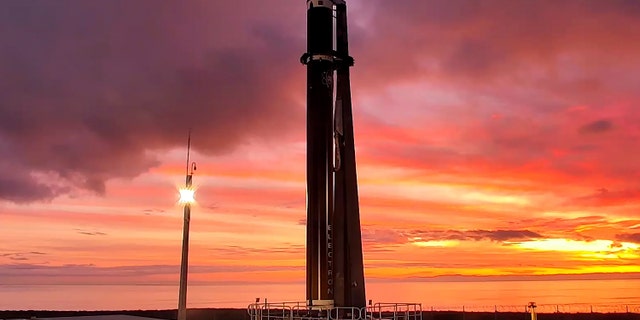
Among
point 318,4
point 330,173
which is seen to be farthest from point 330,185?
point 318,4

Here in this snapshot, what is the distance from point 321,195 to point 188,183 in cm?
855

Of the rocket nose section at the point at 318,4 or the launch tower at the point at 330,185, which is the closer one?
the launch tower at the point at 330,185

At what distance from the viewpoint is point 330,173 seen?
94.3 feet

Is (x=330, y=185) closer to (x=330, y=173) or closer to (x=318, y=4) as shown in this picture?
(x=330, y=173)

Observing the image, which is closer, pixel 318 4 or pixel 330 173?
pixel 330 173

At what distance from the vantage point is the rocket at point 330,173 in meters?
27.5

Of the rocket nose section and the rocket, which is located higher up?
the rocket nose section

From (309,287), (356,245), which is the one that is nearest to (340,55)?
(356,245)

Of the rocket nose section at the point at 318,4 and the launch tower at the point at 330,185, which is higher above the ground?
the rocket nose section at the point at 318,4

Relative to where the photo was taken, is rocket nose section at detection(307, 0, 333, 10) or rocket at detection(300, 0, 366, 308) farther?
rocket nose section at detection(307, 0, 333, 10)

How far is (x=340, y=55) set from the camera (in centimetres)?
3031

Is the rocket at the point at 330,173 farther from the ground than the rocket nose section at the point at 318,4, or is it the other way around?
the rocket nose section at the point at 318,4

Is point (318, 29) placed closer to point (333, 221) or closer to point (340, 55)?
point (340, 55)

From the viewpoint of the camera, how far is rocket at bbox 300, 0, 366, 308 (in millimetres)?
27484
